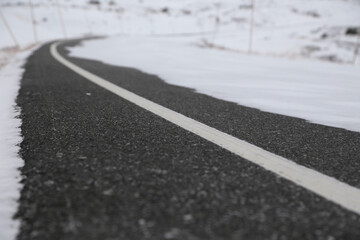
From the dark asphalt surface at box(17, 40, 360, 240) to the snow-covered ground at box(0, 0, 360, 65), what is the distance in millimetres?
19883

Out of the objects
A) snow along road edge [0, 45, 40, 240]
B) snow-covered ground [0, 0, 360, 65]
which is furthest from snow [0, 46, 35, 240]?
snow-covered ground [0, 0, 360, 65]

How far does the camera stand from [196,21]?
6306 centimetres

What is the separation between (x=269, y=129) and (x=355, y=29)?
29.8 metres

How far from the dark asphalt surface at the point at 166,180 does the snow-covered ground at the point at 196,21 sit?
Answer: 1988 centimetres

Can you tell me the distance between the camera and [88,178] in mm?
1499

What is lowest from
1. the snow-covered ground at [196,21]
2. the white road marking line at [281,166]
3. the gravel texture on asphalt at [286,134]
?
the snow-covered ground at [196,21]

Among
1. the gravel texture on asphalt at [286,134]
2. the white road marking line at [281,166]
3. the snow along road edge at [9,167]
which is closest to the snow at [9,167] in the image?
the snow along road edge at [9,167]

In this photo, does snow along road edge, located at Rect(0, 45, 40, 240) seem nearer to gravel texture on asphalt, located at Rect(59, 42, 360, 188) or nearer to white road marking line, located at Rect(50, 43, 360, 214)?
white road marking line, located at Rect(50, 43, 360, 214)

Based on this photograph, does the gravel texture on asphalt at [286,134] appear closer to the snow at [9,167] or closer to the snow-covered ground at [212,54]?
the snow-covered ground at [212,54]

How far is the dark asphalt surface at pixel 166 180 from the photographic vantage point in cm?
110

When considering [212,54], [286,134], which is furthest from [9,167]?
[212,54]

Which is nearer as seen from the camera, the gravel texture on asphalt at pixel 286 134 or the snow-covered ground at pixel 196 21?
the gravel texture on asphalt at pixel 286 134

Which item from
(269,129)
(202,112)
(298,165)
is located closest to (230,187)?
(298,165)

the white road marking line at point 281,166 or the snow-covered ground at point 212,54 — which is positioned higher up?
the white road marking line at point 281,166
